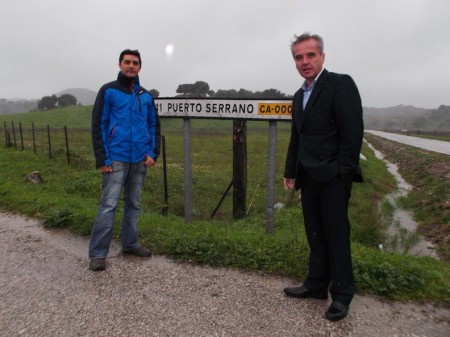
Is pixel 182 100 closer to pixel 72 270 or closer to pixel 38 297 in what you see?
pixel 72 270

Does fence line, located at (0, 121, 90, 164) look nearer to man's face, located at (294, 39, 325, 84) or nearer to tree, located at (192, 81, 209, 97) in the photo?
tree, located at (192, 81, 209, 97)

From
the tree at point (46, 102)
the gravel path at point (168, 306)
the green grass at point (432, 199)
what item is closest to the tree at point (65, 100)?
the tree at point (46, 102)

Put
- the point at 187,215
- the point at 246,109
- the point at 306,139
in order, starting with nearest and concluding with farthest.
A: the point at 306,139 < the point at 246,109 < the point at 187,215

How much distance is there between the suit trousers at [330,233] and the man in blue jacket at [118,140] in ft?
6.91

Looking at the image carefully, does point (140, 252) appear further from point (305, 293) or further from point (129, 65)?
point (129, 65)

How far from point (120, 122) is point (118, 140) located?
218 mm

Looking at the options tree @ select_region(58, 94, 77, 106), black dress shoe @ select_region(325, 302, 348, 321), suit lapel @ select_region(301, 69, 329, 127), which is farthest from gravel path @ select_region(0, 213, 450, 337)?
tree @ select_region(58, 94, 77, 106)

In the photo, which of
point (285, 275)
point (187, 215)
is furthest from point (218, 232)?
point (285, 275)

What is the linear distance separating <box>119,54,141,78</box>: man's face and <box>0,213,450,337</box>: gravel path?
2.32m

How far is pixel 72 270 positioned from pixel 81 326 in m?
1.20

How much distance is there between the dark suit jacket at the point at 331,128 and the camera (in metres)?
2.82

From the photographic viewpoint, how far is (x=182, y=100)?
203 inches

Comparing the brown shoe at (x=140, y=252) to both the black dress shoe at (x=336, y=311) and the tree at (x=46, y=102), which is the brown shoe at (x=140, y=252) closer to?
the black dress shoe at (x=336, y=311)

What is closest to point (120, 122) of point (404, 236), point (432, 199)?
point (404, 236)
